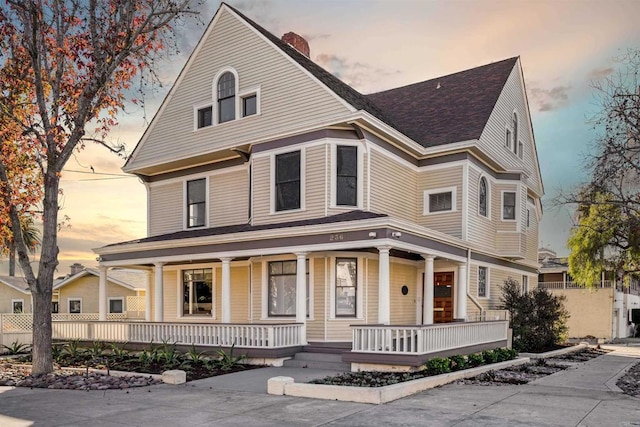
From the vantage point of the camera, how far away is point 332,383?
37.9 ft

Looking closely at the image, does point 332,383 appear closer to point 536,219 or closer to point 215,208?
point 215,208

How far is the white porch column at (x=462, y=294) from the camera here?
17922 mm

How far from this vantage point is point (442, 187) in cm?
1947

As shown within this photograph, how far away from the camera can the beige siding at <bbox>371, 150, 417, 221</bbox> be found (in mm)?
17203

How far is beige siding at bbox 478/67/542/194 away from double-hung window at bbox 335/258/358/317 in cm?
629

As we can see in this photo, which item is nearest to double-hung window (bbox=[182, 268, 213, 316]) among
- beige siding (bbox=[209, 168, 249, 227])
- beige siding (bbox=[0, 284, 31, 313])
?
beige siding (bbox=[209, 168, 249, 227])

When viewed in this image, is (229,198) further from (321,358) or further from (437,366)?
(437,366)

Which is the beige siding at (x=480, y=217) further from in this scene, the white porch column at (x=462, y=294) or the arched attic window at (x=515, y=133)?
the arched attic window at (x=515, y=133)

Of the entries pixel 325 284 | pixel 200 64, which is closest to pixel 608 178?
pixel 325 284

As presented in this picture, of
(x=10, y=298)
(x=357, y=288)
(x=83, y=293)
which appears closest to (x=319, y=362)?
(x=357, y=288)

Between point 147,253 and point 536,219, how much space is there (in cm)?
1759

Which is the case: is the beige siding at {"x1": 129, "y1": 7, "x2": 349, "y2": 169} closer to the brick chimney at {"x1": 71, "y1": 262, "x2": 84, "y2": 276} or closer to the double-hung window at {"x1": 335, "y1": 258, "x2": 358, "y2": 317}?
the double-hung window at {"x1": 335, "y1": 258, "x2": 358, "y2": 317}

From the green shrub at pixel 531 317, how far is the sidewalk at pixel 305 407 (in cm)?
767

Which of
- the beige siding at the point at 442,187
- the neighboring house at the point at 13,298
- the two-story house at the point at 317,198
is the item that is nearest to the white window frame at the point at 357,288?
the two-story house at the point at 317,198
